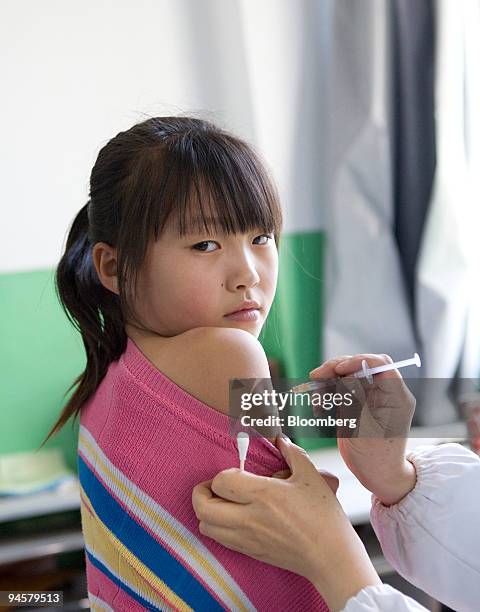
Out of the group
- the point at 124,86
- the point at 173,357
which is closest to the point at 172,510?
the point at 173,357

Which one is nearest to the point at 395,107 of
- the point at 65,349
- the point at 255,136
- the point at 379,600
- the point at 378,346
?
the point at 255,136

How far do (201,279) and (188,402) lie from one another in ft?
0.43

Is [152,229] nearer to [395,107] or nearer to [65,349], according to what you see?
[65,349]

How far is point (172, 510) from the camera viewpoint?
871 millimetres

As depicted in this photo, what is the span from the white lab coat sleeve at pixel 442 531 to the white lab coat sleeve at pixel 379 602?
208 millimetres

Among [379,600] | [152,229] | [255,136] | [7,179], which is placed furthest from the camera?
[255,136]

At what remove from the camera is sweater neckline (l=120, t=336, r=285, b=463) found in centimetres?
85

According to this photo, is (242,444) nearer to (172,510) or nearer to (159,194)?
(172,510)

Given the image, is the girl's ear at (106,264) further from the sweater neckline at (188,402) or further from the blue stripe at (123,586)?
the blue stripe at (123,586)

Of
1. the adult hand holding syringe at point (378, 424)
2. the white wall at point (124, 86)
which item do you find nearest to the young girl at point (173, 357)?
the adult hand holding syringe at point (378, 424)

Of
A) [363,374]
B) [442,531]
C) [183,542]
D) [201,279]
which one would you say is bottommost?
[442,531]

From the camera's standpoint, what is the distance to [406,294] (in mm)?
2914

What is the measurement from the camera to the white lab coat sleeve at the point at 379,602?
808mm

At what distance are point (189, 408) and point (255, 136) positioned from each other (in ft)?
6.67
